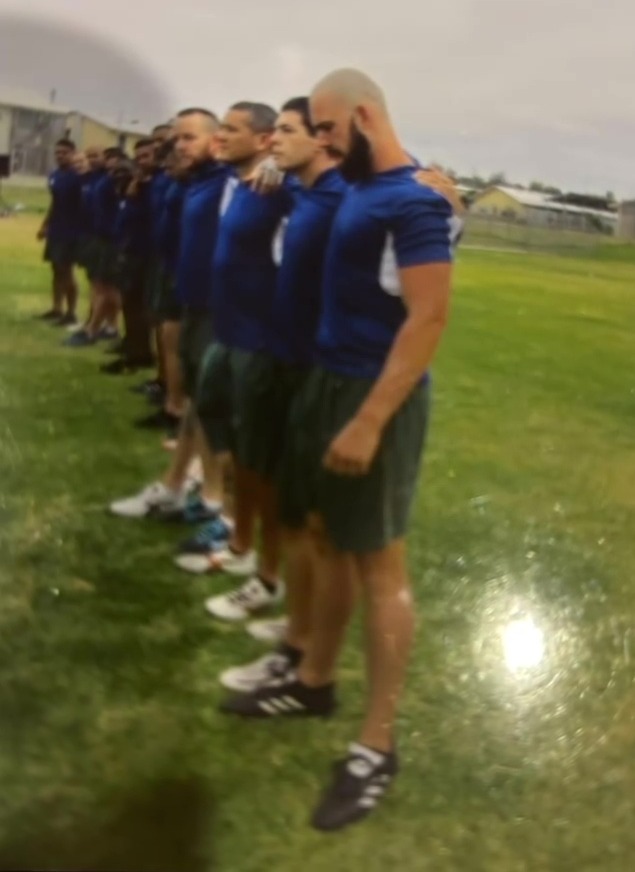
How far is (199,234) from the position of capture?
3.85 feet

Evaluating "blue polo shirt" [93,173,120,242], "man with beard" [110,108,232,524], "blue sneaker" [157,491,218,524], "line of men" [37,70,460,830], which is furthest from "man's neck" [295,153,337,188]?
"blue sneaker" [157,491,218,524]

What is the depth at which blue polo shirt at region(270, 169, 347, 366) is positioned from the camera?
3.54ft

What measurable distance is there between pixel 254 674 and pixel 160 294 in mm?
402

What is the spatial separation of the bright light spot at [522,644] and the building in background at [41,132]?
0.62 meters

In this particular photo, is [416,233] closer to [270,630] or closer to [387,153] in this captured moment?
[387,153]

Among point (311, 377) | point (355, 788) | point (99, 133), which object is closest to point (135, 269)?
point (99, 133)

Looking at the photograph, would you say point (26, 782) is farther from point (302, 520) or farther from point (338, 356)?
point (338, 356)

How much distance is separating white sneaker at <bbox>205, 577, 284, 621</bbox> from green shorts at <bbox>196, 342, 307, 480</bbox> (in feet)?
0.37

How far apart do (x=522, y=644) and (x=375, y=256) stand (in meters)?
0.42

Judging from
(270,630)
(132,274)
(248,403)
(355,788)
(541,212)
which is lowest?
(355,788)

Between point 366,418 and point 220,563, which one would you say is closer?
point 366,418

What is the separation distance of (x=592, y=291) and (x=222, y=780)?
2.04 ft

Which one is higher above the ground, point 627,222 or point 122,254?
point 627,222

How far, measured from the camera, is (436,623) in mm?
1168
